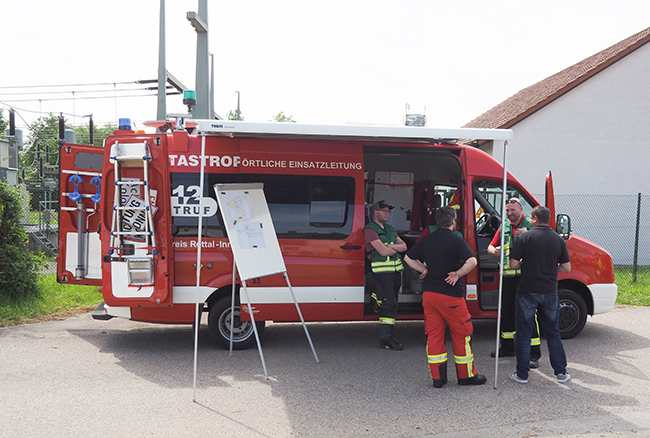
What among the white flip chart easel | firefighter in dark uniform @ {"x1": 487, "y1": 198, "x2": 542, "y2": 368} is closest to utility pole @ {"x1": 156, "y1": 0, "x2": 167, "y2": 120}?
the white flip chart easel

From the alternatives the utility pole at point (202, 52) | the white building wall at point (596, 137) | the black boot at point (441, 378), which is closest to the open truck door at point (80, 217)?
the utility pole at point (202, 52)

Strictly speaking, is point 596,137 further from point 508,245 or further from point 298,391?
point 298,391

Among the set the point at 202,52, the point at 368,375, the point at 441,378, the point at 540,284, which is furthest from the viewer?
the point at 202,52

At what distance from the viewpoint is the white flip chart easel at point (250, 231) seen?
18.6 ft

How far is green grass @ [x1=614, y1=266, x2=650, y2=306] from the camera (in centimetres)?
981

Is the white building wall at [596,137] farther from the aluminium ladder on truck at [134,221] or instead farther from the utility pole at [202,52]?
the aluminium ladder on truck at [134,221]

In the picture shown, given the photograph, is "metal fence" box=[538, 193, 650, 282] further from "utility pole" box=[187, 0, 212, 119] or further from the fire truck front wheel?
the fire truck front wheel

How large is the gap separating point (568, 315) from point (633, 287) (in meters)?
5.04

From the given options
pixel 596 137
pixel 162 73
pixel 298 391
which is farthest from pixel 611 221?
pixel 298 391

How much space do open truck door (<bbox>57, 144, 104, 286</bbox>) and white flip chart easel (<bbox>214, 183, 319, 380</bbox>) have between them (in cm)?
216

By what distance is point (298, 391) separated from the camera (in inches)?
200

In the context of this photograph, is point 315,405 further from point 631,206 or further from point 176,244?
point 631,206

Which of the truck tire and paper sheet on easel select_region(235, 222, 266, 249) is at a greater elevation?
paper sheet on easel select_region(235, 222, 266, 249)

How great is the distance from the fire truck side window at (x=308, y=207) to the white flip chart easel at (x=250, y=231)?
0.34m
